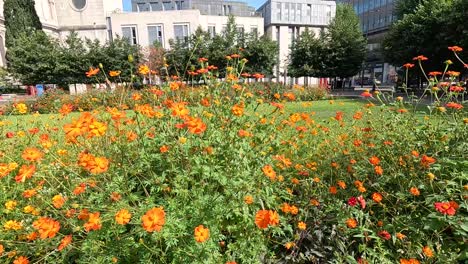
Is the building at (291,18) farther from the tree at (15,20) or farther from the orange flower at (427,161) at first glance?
the orange flower at (427,161)

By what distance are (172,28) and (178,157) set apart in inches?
1564

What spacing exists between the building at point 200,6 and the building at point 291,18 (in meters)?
3.22

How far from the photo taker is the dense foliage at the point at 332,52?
24.5 metres

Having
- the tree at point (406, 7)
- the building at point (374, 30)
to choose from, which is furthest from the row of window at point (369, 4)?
the tree at point (406, 7)

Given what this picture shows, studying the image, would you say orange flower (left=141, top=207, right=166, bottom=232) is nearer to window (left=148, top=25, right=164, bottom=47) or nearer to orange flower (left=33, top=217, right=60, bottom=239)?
orange flower (left=33, top=217, right=60, bottom=239)

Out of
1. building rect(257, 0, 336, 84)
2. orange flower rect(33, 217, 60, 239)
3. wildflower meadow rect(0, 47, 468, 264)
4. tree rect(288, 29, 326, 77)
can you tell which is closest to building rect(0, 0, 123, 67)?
building rect(257, 0, 336, 84)

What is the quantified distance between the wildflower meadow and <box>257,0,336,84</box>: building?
44352 mm

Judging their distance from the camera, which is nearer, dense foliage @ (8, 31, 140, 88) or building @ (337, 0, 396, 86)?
dense foliage @ (8, 31, 140, 88)

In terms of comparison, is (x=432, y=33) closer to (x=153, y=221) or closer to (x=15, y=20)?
→ (x=153, y=221)

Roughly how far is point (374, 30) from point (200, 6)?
99.4 feet

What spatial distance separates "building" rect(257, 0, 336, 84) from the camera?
45906mm

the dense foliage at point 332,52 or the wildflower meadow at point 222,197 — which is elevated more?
the dense foliage at point 332,52

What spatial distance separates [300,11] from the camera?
47.1 metres

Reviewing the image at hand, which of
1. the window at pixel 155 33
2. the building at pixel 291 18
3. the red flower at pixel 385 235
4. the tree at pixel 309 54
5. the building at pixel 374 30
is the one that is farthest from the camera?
the building at pixel 291 18
